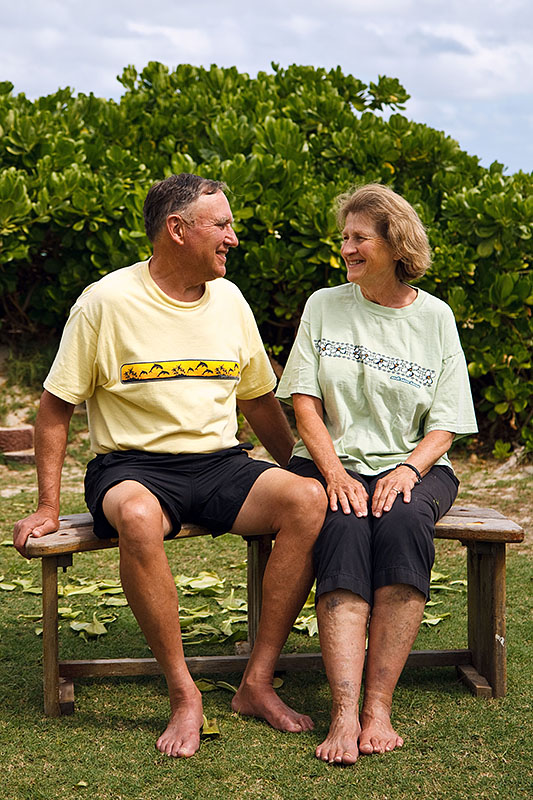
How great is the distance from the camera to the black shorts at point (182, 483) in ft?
10.5

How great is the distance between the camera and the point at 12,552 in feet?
17.4

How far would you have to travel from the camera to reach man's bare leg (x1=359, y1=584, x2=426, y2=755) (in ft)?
9.96

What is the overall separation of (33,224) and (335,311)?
15.8 ft

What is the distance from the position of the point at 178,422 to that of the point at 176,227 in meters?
0.71

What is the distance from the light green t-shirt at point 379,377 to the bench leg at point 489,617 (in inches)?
15.6

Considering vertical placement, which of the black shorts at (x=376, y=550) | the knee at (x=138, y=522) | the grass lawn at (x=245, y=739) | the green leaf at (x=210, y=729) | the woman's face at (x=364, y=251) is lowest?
the grass lawn at (x=245, y=739)

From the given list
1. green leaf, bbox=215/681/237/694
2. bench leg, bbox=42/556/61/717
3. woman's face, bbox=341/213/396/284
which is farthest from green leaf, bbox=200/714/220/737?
woman's face, bbox=341/213/396/284

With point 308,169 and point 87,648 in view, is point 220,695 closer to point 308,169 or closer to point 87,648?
point 87,648

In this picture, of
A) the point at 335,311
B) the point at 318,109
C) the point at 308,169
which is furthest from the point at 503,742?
the point at 318,109

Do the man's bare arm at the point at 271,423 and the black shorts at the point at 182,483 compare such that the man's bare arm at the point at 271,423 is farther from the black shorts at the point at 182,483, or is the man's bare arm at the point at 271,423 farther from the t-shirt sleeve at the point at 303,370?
the black shorts at the point at 182,483

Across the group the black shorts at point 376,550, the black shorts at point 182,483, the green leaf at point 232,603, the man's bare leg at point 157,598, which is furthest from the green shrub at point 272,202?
the man's bare leg at point 157,598

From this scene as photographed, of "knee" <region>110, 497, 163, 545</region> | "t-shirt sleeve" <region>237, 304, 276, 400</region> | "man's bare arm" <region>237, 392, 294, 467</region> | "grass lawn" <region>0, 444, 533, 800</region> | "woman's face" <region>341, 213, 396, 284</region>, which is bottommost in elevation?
"grass lawn" <region>0, 444, 533, 800</region>

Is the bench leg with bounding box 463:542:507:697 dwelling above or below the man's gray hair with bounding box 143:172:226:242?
below

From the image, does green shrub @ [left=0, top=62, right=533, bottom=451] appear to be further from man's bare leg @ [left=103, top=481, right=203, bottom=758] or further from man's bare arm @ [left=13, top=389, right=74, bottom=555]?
man's bare leg @ [left=103, top=481, right=203, bottom=758]
